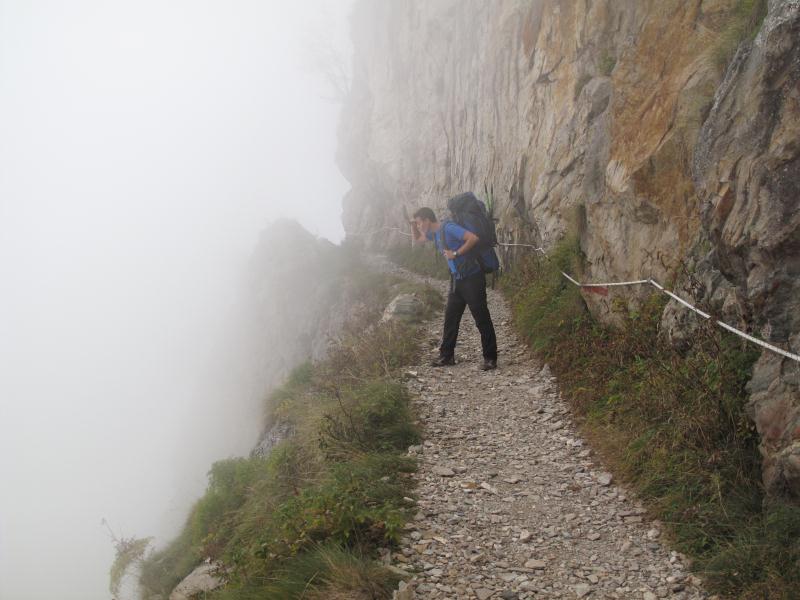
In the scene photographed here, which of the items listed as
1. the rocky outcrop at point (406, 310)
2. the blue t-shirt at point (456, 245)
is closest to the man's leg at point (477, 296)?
the blue t-shirt at point (456, 245)

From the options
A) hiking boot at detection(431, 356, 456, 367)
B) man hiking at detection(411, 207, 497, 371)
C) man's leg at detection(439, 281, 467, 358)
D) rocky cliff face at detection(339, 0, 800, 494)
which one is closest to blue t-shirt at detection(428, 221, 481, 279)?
man hiking at detection(411, 207, 497, 371)

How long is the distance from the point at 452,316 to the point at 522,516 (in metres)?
4.45

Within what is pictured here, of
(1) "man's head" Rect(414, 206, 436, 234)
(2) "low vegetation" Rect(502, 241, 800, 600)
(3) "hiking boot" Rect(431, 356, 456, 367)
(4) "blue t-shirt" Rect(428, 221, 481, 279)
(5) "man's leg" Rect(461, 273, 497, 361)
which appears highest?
(1) "man's head" Rect(414, 206, 436, 234)

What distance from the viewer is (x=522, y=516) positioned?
475 centimetres

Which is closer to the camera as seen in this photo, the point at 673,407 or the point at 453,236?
the point at 673,407

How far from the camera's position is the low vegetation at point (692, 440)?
10.9 feet

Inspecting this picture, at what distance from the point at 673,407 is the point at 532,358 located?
3941 mm

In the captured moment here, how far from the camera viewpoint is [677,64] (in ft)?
21.2

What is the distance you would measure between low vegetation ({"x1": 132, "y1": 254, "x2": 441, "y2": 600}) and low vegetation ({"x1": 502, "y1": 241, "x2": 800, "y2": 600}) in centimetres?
212

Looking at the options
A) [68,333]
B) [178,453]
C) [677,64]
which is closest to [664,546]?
[677,64]

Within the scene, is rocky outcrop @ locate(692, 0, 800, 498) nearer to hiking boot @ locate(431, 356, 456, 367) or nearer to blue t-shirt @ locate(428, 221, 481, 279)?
blue t-shirt @ locate(428, 221, 481, 279)

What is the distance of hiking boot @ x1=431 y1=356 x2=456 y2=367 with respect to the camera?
9.27m

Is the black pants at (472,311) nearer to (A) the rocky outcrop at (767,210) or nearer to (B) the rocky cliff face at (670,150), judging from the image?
(B) the rocky cliff face at (670,150)

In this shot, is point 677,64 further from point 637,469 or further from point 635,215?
point 637,469
